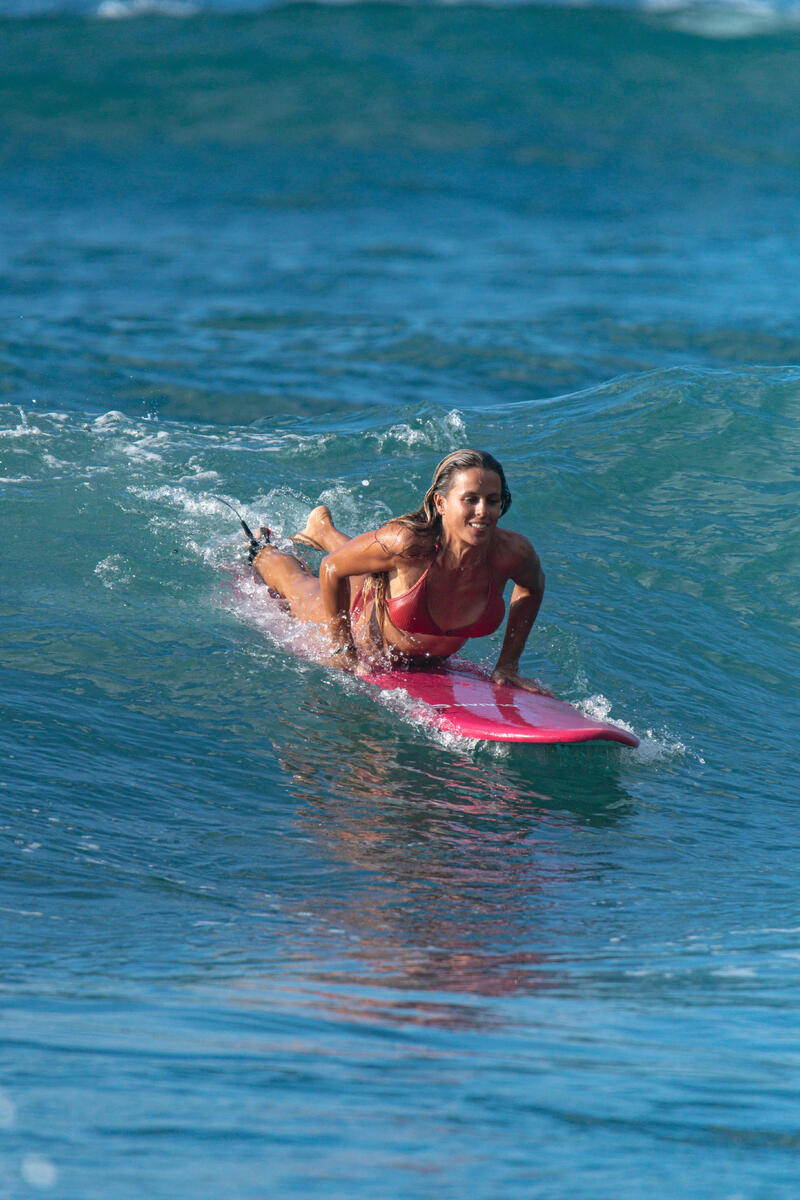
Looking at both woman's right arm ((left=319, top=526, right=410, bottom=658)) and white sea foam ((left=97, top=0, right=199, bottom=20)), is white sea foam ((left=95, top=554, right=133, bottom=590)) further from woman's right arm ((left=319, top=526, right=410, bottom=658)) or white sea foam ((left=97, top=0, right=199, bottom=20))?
white sea foam ((left=97, top=0, right=199, bottom=20))

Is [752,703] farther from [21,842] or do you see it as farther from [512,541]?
[21,842]

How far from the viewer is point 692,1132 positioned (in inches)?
103

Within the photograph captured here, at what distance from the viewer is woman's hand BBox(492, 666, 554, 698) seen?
20.5 ft

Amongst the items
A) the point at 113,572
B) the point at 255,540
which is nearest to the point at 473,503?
the point at 255,540

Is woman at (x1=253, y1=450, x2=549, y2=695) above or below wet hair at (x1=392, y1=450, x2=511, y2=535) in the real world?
below

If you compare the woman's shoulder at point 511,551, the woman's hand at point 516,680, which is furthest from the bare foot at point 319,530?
the woman's shoulder at point 511,551

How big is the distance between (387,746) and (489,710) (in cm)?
51

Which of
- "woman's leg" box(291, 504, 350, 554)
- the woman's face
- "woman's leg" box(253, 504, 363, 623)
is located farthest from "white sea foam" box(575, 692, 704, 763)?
"woman's leg" box(291, 504, 350, 554)

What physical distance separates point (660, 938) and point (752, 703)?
116 inches

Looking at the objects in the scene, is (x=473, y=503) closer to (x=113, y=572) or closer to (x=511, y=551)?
(x=511, y=551)

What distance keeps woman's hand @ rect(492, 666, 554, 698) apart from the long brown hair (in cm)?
68

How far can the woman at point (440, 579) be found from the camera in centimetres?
566

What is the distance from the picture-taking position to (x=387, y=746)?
586 centimetres

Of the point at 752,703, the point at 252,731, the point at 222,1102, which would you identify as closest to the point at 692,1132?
the point at 222,1102
